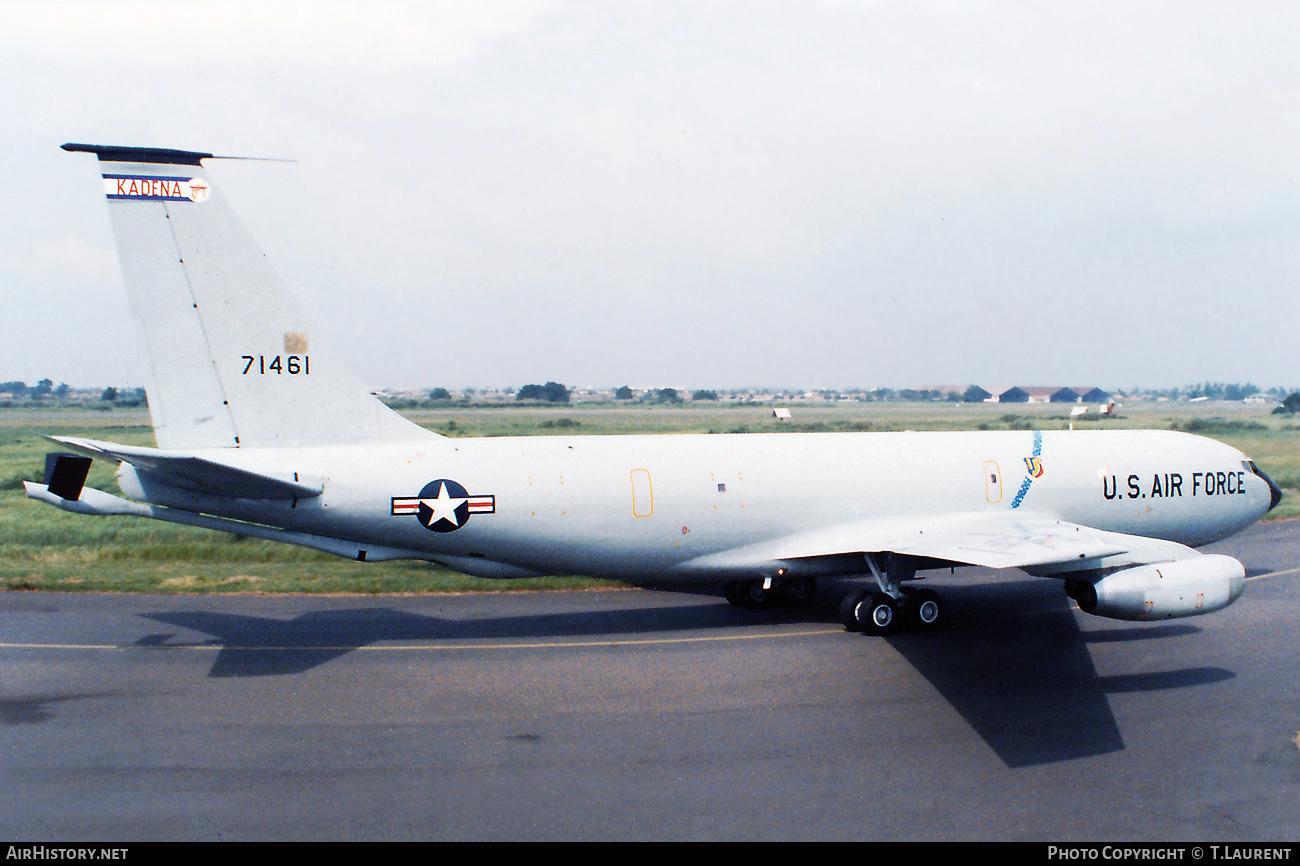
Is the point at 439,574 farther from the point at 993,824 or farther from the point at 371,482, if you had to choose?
the point at 993,824

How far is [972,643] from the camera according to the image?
59.8 ft

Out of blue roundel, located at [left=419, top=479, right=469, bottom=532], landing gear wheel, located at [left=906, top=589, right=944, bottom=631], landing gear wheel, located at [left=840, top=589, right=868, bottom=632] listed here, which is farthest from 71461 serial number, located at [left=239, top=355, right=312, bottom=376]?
landing gear wheel, located at [left=906, top=589, right=944, bottom=631]

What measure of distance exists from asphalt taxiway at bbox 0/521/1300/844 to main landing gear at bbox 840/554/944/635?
0.50 metres

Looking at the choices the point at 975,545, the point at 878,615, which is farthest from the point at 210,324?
the point at 975,545

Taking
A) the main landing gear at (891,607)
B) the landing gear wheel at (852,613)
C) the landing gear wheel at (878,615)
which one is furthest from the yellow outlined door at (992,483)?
the landing gear wheel at (852,613)

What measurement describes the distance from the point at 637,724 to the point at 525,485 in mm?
6094

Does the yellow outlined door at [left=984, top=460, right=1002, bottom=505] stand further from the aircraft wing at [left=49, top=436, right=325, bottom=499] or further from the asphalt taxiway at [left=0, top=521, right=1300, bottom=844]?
the aircraft wing at [left=49, top=436, right=325, bottom=499]

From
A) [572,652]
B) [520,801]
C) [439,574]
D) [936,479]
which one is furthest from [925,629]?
[439,574]

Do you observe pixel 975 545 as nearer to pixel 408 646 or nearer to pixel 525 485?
pixel 525 485

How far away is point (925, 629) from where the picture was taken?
19.2 meters

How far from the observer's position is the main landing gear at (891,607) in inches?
741

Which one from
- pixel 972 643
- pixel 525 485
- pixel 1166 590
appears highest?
pixel 525 485

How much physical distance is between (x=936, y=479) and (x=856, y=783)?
10.7 metres

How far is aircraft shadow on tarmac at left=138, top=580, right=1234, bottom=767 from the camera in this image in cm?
1353
